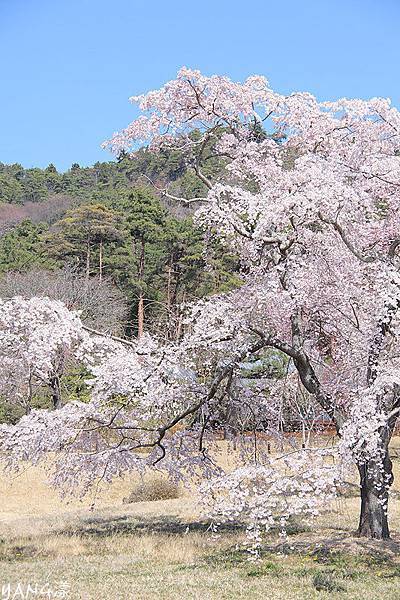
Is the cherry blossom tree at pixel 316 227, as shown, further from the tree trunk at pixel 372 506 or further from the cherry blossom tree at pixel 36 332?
the cherry blossom tree at pixel 36 332

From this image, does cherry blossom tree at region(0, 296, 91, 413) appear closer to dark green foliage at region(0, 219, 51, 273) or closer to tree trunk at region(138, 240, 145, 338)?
tree trunk at region(138, 240, 145, 338)

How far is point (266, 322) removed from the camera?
9328mm

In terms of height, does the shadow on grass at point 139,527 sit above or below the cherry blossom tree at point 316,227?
below

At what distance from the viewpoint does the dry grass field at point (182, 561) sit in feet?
22.6

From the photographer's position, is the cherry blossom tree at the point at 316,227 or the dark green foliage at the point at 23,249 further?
Result: the dark green foliage at the point at 23,249

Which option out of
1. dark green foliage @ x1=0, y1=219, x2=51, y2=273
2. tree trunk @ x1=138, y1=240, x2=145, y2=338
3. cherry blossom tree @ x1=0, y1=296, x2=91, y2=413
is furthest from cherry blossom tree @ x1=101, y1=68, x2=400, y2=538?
dark green foliage @ x1=0, y1=219, x2=51, y2=273

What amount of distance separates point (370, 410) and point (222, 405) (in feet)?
11.4

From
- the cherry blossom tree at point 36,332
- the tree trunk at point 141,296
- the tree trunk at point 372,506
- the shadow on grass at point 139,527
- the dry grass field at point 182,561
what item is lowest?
the shadow on grass at point 139,527

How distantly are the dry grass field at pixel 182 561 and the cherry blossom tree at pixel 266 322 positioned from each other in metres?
0.61

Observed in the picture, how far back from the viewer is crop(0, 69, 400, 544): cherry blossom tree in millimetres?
8250

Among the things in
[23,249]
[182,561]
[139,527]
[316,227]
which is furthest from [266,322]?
[23,249]

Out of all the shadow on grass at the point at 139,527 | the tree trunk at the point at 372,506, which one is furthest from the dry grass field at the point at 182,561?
the tree trunk at the point at 372,506

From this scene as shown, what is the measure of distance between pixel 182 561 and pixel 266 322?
3.38 m

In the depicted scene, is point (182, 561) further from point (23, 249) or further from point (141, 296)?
point (23, 249)
